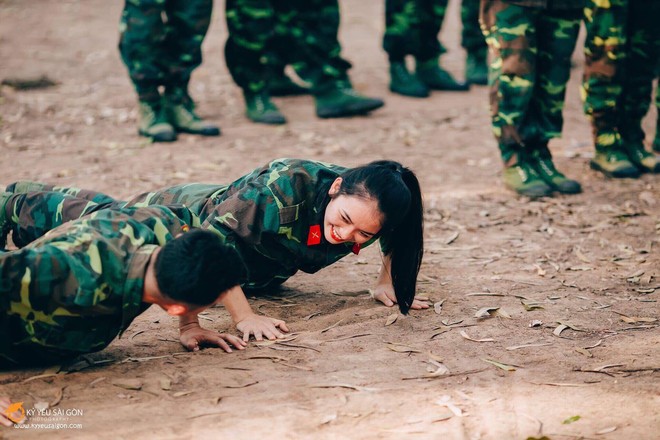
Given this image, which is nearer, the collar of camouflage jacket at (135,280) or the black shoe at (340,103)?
the collar of camouflage jacket at (135,280)

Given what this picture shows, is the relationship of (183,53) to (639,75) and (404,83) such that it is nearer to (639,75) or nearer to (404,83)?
(404,83)

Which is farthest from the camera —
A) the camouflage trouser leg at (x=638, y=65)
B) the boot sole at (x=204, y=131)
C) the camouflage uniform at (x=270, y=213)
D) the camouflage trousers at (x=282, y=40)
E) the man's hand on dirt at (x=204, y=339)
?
the camouflage trousers at (x=282, y=40)

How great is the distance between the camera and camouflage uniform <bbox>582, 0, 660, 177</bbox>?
4973mm

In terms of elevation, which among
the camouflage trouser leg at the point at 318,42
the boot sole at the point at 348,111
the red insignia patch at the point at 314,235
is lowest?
the boot sole at the point at 348,111

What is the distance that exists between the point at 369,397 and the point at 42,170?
11.1ft

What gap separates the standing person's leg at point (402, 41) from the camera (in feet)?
23.1

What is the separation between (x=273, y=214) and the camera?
10.3 feet

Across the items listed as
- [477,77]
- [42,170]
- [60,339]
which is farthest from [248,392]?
[477,77]

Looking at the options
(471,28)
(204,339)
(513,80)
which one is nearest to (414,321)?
(204,339)

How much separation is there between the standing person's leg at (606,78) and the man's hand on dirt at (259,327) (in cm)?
298

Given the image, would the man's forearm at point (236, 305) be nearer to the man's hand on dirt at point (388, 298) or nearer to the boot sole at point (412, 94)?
the man's hand on dirt at point (388, 298)

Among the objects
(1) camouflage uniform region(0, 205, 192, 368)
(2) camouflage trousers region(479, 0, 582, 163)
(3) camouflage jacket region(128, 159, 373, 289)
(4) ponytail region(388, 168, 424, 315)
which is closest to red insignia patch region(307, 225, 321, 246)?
(3) camouflage jacket region(128, 159, 373, 289)

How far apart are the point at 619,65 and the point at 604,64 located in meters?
0.09

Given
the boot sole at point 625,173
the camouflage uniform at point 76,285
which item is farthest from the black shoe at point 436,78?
the camouflage uniform at point 76,285
